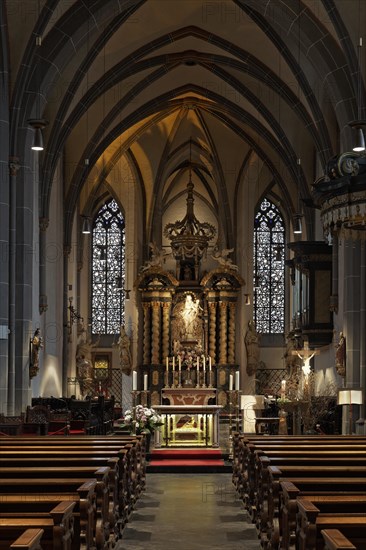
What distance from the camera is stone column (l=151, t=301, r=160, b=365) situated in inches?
1369

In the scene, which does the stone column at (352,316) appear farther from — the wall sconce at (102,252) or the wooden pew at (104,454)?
the wall sconce at (102,252)

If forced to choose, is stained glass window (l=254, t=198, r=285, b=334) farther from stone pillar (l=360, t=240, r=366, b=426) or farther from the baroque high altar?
stone pillar (l=360, t=240, r=366, b=426)

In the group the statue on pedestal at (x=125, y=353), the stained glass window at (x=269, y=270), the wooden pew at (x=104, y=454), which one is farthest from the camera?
the stained glass window at (x=269, y=270)

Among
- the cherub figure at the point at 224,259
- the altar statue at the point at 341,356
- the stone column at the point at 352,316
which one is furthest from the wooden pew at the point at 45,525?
the cherub figure at the point at 224,259

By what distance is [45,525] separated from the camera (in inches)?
232

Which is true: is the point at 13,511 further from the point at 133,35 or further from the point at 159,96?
the point at 159,96

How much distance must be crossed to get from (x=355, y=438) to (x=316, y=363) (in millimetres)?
14924

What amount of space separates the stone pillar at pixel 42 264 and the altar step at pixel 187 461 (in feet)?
20.9

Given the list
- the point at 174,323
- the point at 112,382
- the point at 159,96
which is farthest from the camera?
the point at 112,382

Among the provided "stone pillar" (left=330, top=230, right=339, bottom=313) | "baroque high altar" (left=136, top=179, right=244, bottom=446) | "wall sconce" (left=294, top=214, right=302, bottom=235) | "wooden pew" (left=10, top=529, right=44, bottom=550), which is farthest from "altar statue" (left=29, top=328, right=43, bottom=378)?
"wooden pew" (left=10, top=529, right=44, bottom=550)

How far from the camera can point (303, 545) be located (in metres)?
6.40

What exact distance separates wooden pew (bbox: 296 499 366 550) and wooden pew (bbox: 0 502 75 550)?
1521 millimetres

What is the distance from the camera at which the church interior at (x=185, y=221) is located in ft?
66.5

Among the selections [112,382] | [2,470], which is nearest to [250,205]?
[112,382]
